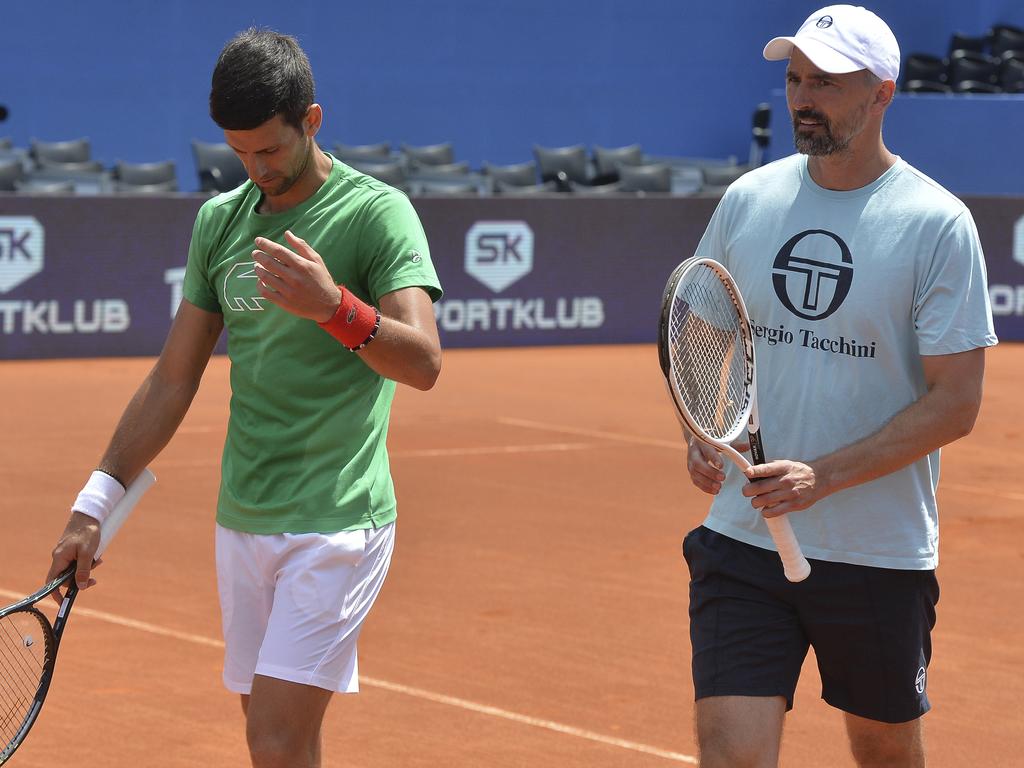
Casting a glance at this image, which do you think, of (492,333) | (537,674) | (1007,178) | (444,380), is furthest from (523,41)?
(537,674)

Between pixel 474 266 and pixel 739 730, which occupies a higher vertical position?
pixel 739 730

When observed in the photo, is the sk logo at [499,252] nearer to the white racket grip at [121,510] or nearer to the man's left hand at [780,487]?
the white racket grip at [121,510]

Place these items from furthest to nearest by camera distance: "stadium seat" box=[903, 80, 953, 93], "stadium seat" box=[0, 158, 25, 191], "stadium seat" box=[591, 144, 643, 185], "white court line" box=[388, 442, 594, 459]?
"stadium seat" box=[903, 80, 953, 93] < "stadium seat" box=[591, 144, 643, 185] < "stadium seat" box=[0, 158, 25, 191] < "white court line" box=[388, 442, 594, 459]

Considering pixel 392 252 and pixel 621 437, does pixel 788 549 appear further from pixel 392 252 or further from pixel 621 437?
pixel 621 437

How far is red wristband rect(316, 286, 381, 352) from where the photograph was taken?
10.7 ft

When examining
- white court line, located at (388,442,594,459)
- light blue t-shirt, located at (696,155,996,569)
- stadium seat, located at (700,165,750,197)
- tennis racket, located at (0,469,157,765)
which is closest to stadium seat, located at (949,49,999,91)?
stadium seat, located at (700,165,750,197)

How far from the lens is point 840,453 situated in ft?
11.6

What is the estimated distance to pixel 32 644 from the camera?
3660 millimetres

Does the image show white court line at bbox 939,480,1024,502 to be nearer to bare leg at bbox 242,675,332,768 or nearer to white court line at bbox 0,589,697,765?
white court line at bbox 0,589,697,765

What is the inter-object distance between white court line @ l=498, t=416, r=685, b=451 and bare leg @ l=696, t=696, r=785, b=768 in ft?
26.9

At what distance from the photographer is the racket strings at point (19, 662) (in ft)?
12.0

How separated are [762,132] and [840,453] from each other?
75.2 ft

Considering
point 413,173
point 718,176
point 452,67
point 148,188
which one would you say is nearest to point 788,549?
point 148,188

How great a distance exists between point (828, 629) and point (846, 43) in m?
1.30
